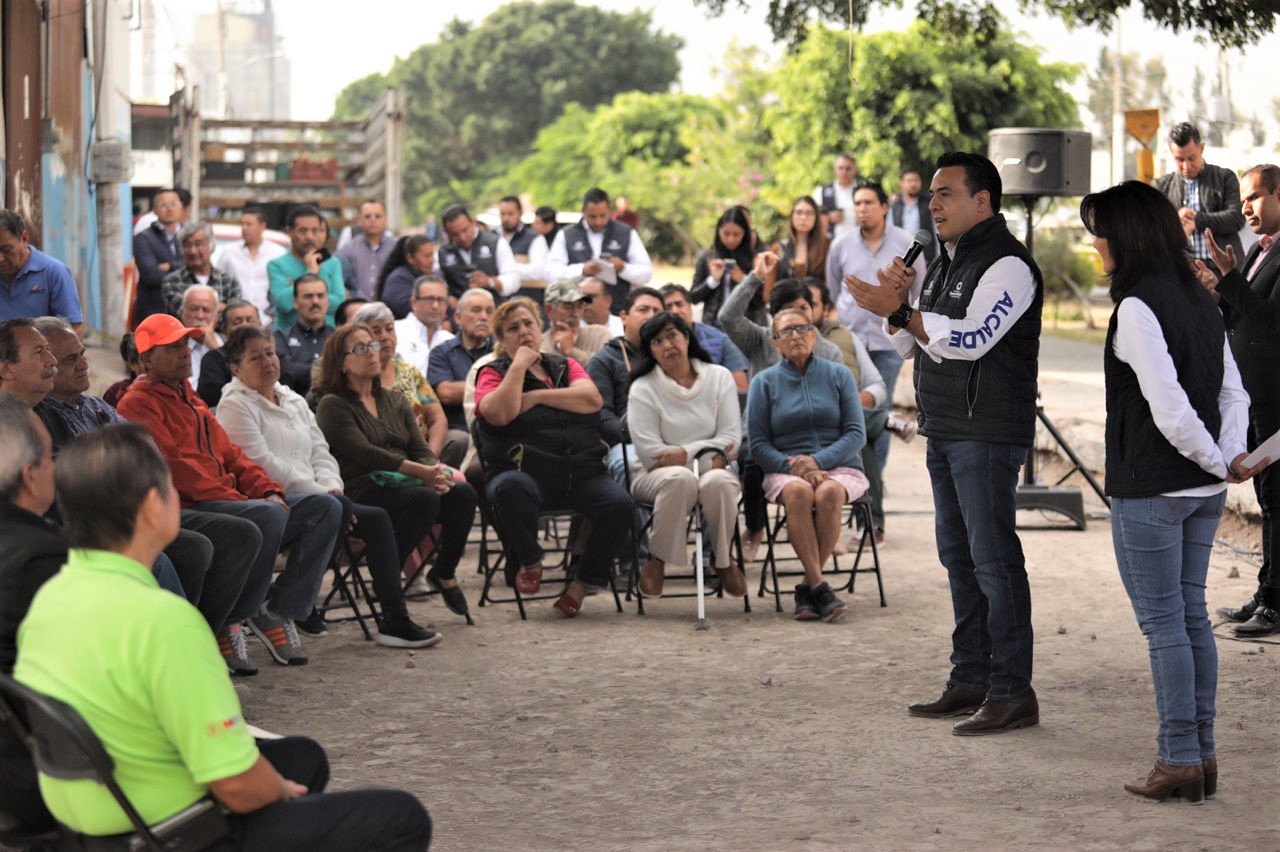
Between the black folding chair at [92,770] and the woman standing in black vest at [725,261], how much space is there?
7.95m

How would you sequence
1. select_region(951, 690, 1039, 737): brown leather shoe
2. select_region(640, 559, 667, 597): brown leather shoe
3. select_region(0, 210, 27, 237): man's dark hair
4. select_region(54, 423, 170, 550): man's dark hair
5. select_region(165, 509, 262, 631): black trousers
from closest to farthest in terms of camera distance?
1. select_region(54, 423, 170, 550): man's dark hair
2. select_region(951, 690, 1039, 737): brown leather shoe
3. select_region(165, 509, 262, 631): black trousers
4. select_region(0, 210, 27, 237): man's dark hair
5. select_region(640, 559, 667, 597): brown leather shoe

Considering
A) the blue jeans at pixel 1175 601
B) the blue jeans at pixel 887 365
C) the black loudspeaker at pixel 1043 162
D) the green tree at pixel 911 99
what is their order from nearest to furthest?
the blue jeans at pixel 1175 601 < the black loudspeaker at pixel 1043 162 < the blue jeans at pixel 887 365 < the green tree at pixel 911 99

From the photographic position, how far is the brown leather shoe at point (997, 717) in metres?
5.59

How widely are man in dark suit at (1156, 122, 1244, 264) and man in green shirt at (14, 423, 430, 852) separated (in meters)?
6.32

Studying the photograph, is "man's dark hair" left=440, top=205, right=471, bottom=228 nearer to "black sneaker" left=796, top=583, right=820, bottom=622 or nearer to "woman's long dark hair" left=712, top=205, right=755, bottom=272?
"woman's long dark hair" left=712, top=205, right=755, bottom=272

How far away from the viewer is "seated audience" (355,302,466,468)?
8.43 meters

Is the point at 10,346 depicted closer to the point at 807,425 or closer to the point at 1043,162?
the point at 807,425

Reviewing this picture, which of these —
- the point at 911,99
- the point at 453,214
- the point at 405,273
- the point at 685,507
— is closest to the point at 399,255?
the point at 405,273

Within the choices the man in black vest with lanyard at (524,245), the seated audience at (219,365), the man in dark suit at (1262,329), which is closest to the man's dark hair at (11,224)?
the seated audience at (219,365)

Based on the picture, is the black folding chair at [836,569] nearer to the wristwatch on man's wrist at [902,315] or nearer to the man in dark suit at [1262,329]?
the man in dark suit at [1262,329]

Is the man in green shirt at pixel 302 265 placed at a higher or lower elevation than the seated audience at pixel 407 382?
higher

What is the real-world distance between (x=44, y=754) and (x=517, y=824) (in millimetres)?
1915

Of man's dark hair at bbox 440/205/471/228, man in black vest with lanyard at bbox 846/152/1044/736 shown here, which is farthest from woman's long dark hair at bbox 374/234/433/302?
man in black vest with lanyard at bbox 846/152/1044/736

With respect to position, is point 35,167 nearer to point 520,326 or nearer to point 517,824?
point 520,326
